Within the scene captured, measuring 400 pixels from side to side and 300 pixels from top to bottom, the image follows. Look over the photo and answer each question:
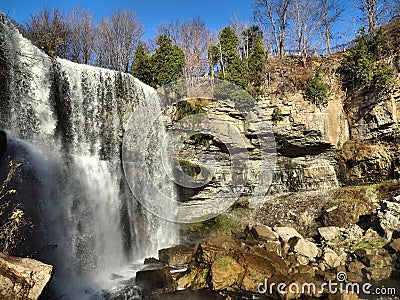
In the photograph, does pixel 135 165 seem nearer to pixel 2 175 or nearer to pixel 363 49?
pixel 2 175

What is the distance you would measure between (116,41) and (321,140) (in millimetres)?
21199

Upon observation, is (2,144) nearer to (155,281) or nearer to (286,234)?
(155,281)

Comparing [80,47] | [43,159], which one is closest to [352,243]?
[43,159]

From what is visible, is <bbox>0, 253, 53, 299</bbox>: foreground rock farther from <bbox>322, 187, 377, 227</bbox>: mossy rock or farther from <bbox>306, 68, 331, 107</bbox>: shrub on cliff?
<bbox>306, 68, 331, 107</bbox>: shrub on cliff

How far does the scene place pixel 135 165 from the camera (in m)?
13.8

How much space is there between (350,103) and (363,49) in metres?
3.04

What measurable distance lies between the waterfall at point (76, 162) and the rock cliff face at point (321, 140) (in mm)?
3880

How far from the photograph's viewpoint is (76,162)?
10977 millimetres

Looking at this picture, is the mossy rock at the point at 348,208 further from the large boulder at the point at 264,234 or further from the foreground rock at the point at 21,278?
the foreground rock at the point at 21,278

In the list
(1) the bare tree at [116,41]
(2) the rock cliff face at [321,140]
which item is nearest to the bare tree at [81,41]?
(1) the bare tree at [116,41]

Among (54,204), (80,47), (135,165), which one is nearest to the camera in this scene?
(54,204)

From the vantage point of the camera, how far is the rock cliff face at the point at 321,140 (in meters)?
15.2

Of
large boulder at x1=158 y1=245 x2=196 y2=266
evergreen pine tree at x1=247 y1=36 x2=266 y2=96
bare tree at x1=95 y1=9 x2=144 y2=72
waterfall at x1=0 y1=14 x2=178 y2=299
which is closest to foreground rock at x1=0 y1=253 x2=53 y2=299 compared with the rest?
waterfall at x1=0 y1=14 x2=178 y2=299

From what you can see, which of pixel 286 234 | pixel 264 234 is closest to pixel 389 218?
pixel 286 234
